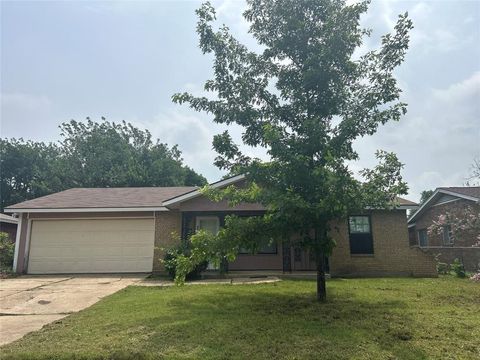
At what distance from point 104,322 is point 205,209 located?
8.66m

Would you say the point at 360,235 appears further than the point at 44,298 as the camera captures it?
Yes

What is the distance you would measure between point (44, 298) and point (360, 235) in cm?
1182

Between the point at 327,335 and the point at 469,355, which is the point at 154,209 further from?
the point at 469,355

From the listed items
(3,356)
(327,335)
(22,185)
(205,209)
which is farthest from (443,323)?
(22,185)

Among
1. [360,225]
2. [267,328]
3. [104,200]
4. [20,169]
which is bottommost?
[267,328]

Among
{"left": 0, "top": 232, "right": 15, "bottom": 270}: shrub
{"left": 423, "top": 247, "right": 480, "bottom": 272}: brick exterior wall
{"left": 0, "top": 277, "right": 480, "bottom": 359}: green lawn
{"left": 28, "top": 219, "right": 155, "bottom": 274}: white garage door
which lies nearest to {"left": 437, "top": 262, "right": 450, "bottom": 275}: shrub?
{"left": 423, "top": 247, "right": 480, "bottom": 272}: brick exterior wall

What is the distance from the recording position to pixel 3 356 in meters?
5.49

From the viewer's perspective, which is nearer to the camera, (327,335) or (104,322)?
(327,335)

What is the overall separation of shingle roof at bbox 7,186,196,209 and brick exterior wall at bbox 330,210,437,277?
768cm

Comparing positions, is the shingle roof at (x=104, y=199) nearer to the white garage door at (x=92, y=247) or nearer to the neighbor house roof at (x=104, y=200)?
the neighbor house roof at (x=104, y=200)

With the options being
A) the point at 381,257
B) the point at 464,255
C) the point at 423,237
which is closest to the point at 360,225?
the point at 381,257

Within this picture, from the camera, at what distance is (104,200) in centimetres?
1819

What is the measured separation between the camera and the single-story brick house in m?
15.5

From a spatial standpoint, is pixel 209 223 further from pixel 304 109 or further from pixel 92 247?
pixel 304 109
